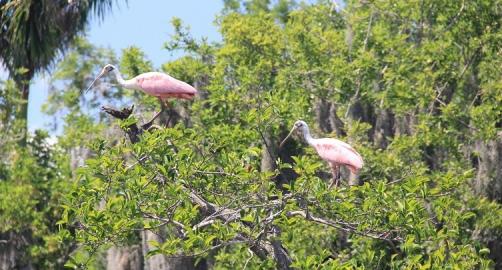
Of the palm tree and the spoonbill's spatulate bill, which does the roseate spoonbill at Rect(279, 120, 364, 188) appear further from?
the palm tree

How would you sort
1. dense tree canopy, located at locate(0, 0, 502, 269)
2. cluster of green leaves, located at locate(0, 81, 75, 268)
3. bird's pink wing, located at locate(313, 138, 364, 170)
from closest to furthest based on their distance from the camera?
bird's pink wing, located at locate(313, 138, 364, 170)
dense tree canopy, located at locate(0, 0, 502, 269)
cluster of green leaves, located at locate(0, 81, 75, 268)

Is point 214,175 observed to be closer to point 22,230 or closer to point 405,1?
point 405,1

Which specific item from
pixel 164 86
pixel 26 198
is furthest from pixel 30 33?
pixel 164 86

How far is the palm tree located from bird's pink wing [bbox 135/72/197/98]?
8.78m

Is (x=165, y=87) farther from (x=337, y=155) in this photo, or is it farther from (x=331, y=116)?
(x=331, y=116)

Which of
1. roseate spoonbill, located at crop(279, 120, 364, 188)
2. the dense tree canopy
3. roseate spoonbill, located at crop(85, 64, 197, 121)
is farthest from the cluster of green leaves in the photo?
roseate spoonbill, located at crop(279, 120, 364, 188)

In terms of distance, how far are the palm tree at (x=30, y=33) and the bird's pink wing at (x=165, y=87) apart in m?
8.78

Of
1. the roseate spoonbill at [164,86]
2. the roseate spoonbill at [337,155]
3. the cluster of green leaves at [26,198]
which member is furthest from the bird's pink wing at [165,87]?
the cluster of green leaves at [26,198]

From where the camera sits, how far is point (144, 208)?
9.92 m

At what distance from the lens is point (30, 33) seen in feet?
69.8

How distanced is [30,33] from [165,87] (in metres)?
9.63

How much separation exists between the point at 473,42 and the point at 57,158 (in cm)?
754

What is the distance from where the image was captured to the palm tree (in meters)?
21.0

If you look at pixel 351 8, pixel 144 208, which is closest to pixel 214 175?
pixel 144 208
